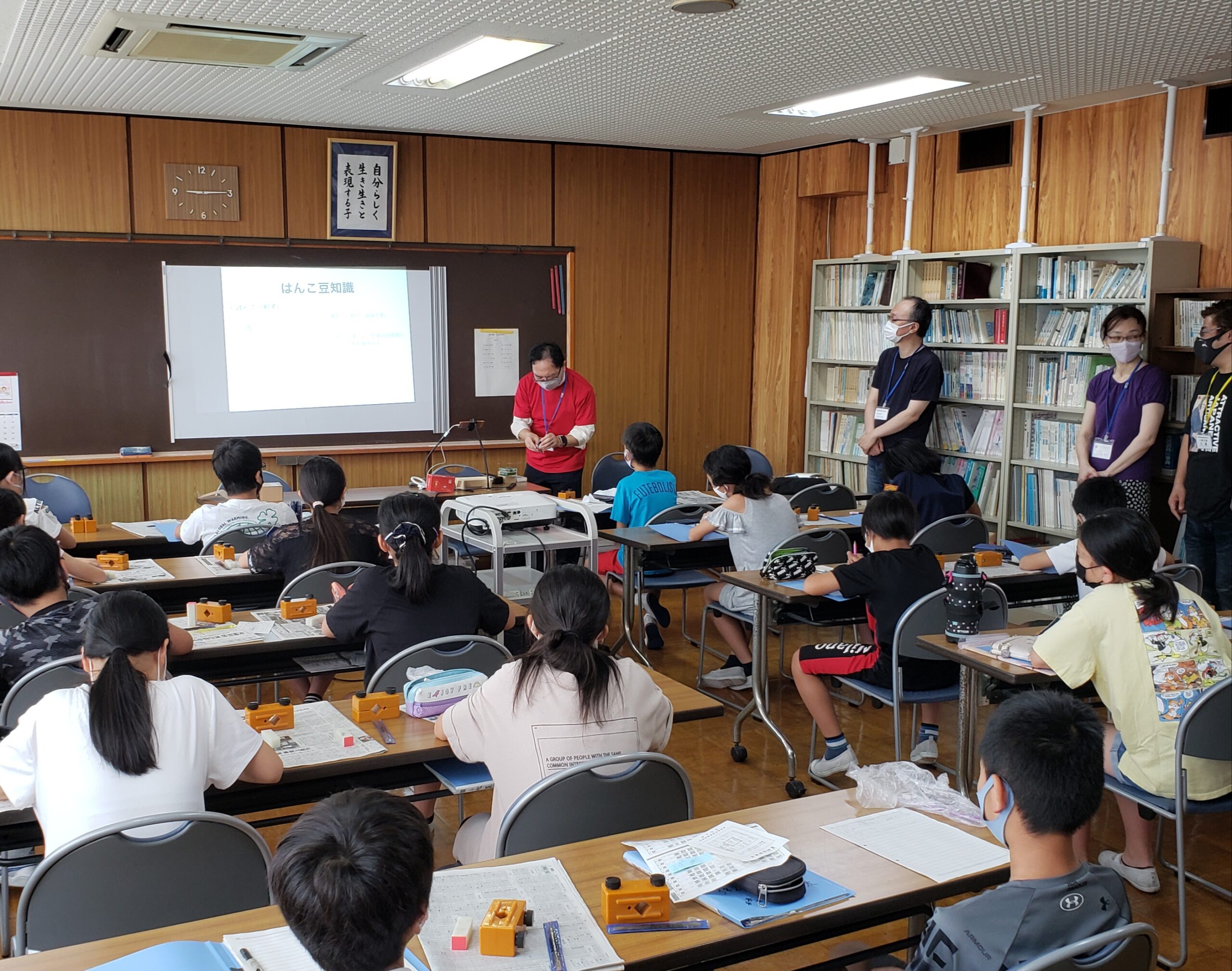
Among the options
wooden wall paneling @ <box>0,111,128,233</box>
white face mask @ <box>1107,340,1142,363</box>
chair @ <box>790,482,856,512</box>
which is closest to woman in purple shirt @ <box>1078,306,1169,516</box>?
white face mask @ <box>1107,340,1142,363</box>

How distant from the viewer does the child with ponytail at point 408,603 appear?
3312mm

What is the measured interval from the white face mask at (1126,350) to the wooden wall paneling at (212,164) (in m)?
4.84

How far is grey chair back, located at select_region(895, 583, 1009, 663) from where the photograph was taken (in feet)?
12.3

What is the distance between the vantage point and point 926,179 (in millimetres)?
7457

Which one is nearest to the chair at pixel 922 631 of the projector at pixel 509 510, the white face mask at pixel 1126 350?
the projector at pixel 509 510

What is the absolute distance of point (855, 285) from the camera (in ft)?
25.8

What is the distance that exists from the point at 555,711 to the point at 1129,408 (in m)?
4.34

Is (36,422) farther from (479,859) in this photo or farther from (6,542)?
(479,859)

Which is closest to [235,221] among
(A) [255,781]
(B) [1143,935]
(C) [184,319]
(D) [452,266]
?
(C) [184,319]

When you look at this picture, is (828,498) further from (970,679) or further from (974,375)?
(970,679)

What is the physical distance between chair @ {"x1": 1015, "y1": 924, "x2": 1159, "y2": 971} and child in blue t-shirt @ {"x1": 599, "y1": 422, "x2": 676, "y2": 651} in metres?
3.96

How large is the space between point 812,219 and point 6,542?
20.9 feet

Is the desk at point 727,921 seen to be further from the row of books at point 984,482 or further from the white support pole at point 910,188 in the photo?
the white support pole at point 910,188

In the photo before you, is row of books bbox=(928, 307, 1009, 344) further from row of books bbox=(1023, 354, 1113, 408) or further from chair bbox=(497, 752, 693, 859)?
chair bbox=(497, 752, 693, 859)
